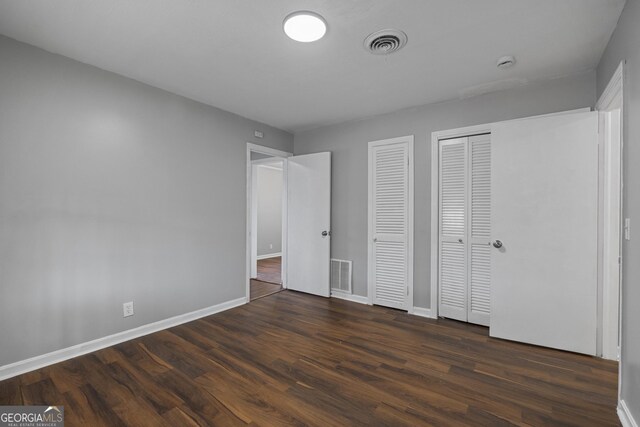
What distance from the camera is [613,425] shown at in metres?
1.68

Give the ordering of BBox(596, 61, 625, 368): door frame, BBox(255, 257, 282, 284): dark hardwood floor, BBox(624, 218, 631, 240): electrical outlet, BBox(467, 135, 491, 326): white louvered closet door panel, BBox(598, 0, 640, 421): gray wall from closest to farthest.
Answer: BBox(598, 0, 640, 421): gray wall < BBox(624, 218, 631, 240): electrical outlet < BBox(596, 61, 625, 368): door frame < BBox(467, 135, 491, 326): white louvered closet door panel < BBox(255, 257, 282, 284): dark hardwood floor

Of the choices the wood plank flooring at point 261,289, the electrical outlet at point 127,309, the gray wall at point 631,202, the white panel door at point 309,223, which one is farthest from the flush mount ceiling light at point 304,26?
the wood plank flooring at point 261,289

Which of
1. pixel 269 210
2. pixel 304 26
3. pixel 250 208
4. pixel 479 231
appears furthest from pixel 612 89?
pixel 269 210

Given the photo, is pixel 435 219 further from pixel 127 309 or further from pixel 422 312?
pixel 127 309

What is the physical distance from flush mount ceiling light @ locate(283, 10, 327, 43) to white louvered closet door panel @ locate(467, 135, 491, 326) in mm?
2059

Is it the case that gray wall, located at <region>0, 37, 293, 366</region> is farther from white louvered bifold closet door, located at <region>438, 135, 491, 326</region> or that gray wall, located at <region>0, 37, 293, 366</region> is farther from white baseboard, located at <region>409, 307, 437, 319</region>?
white louvered bifold closet door, located at <region>438, 135, 491, 326</region>

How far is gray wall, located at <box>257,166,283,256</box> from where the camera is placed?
7832mm

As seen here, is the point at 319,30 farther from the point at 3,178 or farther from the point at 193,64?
the point at 3,178

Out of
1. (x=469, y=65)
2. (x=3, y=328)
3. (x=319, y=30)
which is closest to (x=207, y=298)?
(x=3, y=328)

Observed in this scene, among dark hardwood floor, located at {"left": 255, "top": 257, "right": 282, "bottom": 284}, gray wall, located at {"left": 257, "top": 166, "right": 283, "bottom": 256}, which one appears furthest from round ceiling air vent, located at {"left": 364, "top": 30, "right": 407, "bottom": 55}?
gray wall, located at {"left": 257, "top": 166, "right": 283, "bottom": 256}

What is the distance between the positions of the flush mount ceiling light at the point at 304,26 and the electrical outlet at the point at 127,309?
9.02 feet

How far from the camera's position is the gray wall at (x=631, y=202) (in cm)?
157

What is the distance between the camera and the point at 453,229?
330 centimetres

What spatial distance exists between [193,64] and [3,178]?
1.63m
